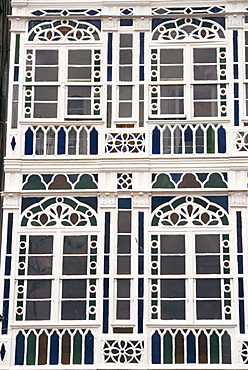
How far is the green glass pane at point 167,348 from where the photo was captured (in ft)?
54.7

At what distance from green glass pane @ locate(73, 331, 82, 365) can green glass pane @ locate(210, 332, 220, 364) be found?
2.53 meters

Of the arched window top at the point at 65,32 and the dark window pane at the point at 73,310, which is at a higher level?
the arched window top at the point at 65,32

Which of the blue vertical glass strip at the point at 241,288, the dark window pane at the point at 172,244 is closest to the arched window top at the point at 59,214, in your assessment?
the dark window pane at the point at 172,244

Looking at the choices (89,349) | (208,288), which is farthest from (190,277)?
(89,349)

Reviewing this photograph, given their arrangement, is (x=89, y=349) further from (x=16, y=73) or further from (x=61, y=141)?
(x=16, y=73)

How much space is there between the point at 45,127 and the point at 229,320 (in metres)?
5.52

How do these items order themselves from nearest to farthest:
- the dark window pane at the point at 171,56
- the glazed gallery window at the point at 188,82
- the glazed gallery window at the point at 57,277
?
the glazed gallery window at the point at 57,277 < the glazed gallery window at the point at 188,82 < the dark window pane at the point at 171,56

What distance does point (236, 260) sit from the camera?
17.3 metres

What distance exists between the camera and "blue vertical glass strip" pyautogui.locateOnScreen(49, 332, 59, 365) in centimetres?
1675

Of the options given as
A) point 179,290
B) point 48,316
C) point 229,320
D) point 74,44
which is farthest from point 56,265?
point 74,44

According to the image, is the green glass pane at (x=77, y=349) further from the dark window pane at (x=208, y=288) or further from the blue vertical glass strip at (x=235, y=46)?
the blue vertical glass strip at (x=235, y=46)

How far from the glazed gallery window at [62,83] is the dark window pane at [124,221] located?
7.22 feet

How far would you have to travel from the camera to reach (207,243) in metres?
17.4

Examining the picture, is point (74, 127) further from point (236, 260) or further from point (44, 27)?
point (236, 260)
